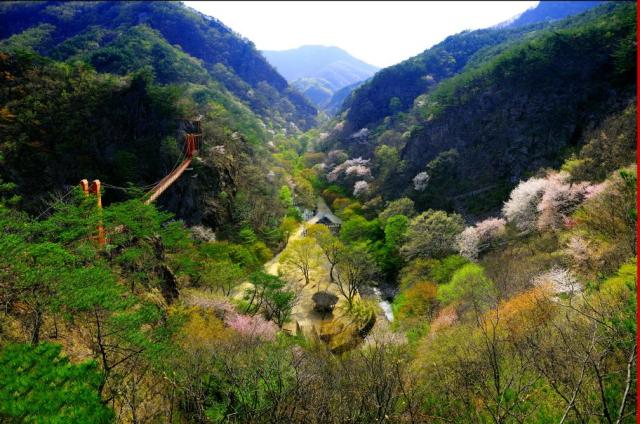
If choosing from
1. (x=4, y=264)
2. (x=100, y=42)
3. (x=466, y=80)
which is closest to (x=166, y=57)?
(x=100, y=42)

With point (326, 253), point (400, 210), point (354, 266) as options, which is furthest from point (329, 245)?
point (400, 210)

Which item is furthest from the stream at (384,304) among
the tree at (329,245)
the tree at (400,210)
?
the tree at (400,210)

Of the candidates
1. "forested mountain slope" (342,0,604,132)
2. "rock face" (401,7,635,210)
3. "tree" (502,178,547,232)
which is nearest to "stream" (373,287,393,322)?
"tree" (502,178,547,232)

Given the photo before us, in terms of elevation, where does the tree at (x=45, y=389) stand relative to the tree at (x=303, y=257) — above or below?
above

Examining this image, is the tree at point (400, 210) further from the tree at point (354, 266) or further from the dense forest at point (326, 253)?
the tree at point (354, 266)

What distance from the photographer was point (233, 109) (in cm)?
8344

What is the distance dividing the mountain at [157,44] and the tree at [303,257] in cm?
5681

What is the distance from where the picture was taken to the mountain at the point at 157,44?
284 feet

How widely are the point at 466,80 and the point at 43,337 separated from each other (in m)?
67.6

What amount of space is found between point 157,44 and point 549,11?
196629 mm

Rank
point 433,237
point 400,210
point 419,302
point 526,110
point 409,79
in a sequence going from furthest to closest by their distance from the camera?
point 409,79 < point 526,110 < point 400,210 < point 433,237 < point 419,302

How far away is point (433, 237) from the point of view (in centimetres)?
3756

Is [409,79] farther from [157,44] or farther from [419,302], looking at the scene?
[419,302]

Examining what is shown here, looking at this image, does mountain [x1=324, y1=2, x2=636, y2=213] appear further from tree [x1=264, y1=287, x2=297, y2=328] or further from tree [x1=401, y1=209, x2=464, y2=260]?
tree [x1=264, y1=287, x2=297, y2=328]
